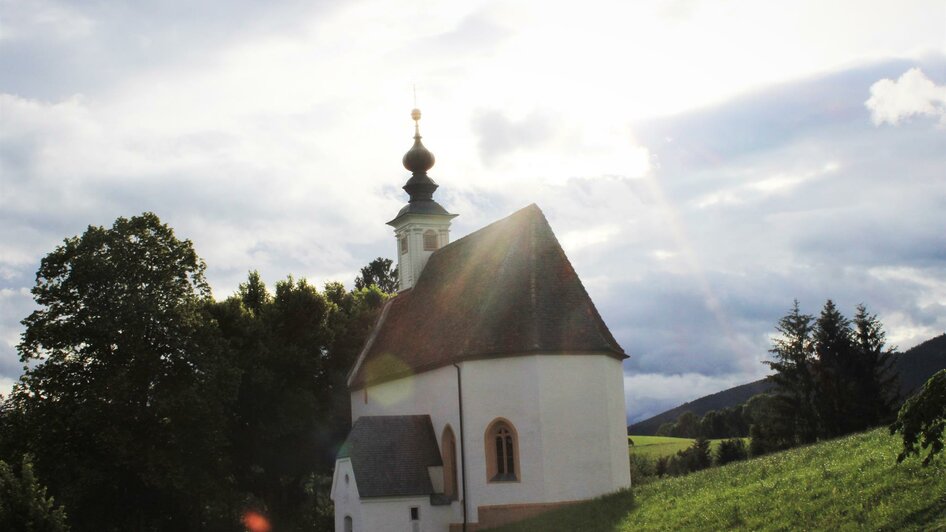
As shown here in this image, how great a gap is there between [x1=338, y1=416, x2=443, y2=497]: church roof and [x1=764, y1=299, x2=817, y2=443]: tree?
24.2 m

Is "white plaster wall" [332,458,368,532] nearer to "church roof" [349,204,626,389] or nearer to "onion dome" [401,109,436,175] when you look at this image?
"church roof" [349,204,626,389]

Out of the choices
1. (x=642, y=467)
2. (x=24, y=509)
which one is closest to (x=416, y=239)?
(x=24, y=509)

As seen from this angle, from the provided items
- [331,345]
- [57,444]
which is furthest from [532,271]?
[57,444]

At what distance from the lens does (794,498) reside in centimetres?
2014

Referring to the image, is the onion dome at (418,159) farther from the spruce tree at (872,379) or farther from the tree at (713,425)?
the tree at (713,425)

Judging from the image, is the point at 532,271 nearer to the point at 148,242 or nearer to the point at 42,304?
the point at 148,242

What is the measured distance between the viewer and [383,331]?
1629 inches

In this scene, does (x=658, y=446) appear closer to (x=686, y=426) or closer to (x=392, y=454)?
(x=686, y=426)

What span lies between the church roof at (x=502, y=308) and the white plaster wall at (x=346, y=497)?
4302 mm

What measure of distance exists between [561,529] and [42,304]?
20511 millimetres

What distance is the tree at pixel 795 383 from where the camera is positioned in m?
49.9

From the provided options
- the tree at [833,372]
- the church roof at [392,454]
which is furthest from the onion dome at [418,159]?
the tree at [833,372]

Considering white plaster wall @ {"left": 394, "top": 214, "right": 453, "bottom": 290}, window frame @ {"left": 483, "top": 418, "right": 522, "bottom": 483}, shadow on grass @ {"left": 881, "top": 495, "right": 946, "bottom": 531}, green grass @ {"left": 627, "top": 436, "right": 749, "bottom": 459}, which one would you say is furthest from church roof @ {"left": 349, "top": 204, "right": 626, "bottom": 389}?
green grass @ {"left": 627, "top": 436, "right": 749, "bottom": 459}

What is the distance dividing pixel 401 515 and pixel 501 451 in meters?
3.85
